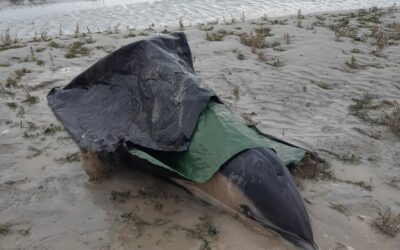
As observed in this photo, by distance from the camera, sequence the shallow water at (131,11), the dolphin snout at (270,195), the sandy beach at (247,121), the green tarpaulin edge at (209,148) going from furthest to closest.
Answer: the shallow water at (131,11), the green tarpaulin edge at (209,148), the sandy beach at (247,121), the dolphin snout at (270,195)

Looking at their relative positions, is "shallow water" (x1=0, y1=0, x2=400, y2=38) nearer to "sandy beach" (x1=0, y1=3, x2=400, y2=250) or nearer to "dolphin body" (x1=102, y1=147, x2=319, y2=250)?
"sandy beach" (x1=0, y1=3, x2=400, y2=250)

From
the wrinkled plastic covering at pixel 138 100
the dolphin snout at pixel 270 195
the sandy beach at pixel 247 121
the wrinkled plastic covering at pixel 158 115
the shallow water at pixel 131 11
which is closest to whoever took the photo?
the dolphin snout at pixel 270 195

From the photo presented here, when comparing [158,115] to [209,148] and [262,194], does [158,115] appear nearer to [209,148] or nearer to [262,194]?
[209,148]

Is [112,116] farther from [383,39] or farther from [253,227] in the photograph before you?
[383,39]

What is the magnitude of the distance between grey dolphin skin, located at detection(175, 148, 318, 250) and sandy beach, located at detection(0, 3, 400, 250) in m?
0.11

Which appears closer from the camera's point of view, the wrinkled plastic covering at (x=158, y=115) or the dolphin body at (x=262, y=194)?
the dolphin body at (x=262, y=194)

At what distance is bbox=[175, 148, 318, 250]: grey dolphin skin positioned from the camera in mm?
3373

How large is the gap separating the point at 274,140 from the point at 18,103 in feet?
12.2

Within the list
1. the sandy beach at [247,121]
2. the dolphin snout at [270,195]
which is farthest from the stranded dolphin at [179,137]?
the sandy beach at [247,121]

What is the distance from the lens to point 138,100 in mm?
4711

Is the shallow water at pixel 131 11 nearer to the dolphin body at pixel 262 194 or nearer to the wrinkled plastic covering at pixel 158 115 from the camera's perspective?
the wrinkled plastic covering at pixel 158 115

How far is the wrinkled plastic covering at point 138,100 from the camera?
13.5 feet

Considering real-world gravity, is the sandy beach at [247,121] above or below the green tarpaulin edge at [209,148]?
below

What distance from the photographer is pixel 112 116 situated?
15.9 feet
